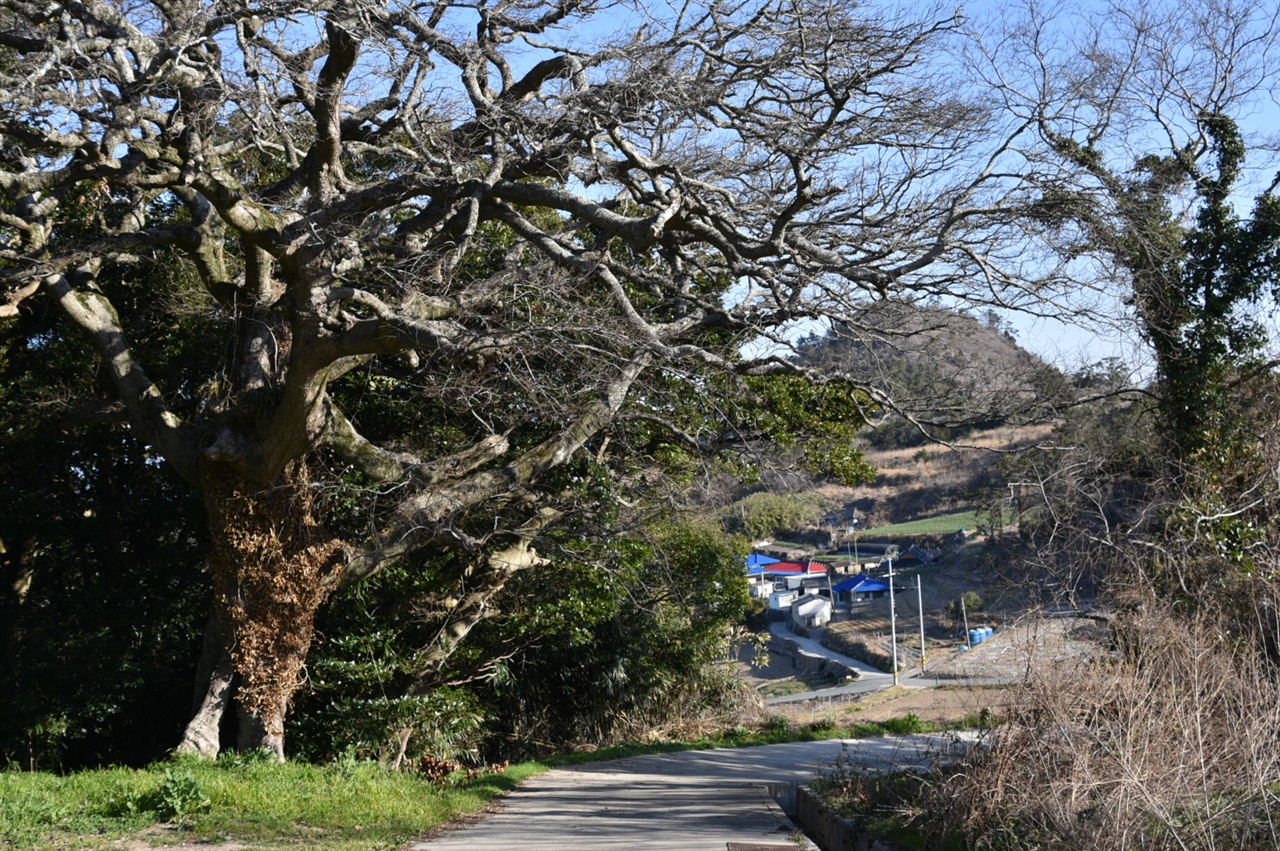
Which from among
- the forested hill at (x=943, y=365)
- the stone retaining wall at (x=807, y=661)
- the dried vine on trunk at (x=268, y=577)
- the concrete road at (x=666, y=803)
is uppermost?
the forested hill at (x=943, y=365)

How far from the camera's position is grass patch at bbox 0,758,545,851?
299 inches

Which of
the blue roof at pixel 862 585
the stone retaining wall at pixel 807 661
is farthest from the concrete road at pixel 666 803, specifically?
the blue roof at pixel 862 585

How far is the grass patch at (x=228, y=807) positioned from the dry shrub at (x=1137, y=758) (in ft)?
14.4

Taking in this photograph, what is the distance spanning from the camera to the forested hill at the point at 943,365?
11555 millimetres

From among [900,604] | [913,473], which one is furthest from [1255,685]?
[913,473]

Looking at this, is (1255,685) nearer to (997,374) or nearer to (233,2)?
(997,374)

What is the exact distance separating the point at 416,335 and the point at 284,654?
4.42m

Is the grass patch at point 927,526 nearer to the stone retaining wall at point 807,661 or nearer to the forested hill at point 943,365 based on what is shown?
the stone retaining wall at point 807,661

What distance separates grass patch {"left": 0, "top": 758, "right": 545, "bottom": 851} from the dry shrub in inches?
173

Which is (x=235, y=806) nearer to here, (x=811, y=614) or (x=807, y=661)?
(x=807, y=661)

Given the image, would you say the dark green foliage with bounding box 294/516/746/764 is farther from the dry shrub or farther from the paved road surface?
the dry shrub

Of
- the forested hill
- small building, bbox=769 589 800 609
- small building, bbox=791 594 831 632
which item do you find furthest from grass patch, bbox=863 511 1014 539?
the forested hill

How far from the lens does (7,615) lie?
1402cm

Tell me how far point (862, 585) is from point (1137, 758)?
47102 mm
